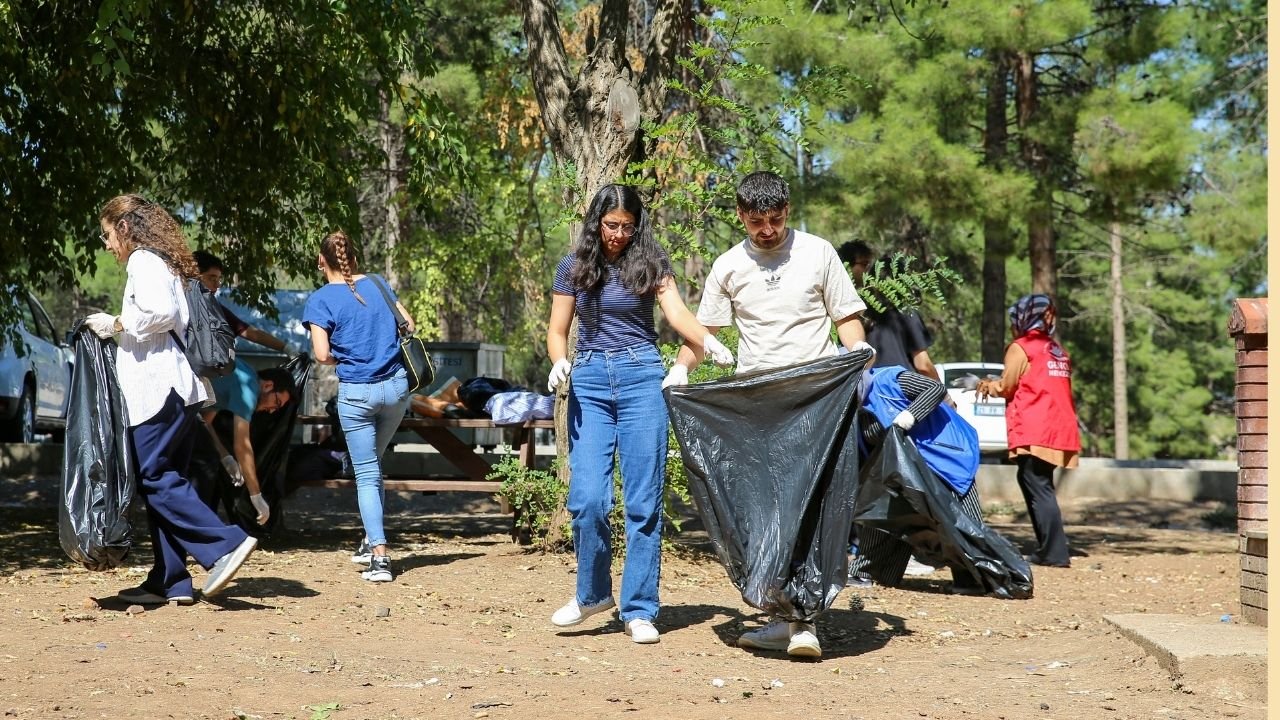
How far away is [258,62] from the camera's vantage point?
951 cm

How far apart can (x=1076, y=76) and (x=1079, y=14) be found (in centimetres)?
322

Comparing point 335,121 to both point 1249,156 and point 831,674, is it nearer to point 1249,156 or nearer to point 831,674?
point 831,674

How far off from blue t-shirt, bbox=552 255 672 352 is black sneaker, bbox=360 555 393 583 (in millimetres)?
2238

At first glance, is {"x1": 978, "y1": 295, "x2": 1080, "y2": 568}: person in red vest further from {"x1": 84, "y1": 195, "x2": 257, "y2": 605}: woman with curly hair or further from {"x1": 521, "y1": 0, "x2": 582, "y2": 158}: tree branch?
{"x1": 84, "y1": 195, "x2": 257, "y2": 605}: woman with curly hair

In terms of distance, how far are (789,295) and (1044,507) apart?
3.86 meters

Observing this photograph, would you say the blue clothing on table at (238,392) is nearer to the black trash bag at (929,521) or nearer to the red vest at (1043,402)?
the black trash bag at (929,521)

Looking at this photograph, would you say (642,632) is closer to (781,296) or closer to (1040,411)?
(781,296)

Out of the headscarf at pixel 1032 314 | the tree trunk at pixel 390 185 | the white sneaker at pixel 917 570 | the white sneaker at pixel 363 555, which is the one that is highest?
the tree trunk at pixel 390 185

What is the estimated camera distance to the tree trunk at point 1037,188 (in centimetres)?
1837

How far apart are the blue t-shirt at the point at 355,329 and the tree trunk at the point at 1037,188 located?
12493mm

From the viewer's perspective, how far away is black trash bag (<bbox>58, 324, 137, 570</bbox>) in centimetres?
586

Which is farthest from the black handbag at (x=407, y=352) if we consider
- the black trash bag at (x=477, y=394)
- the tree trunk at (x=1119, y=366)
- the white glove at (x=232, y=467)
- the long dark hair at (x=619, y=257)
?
the tree trunk at (x=1119, y=366)

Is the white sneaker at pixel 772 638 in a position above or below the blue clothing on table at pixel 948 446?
below

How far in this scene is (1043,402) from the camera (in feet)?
28.2
